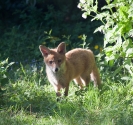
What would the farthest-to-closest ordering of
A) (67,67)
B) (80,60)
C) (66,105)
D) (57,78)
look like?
1. (80,60)
2. (67,67)
3. (57,78)
4. (66,105)

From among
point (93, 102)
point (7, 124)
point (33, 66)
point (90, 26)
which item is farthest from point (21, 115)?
point (90, 26)

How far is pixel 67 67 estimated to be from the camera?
7742mm

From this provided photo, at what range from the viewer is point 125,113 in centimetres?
617

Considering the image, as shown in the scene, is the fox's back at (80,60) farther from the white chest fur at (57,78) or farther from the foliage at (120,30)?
the foliage at (120,30)

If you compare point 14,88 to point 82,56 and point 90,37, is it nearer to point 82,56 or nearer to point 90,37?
point 82,56

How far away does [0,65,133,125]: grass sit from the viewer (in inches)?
240

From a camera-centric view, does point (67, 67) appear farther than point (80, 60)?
No

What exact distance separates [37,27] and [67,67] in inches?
162

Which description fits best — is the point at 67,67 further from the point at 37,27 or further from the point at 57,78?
the point at 37,27

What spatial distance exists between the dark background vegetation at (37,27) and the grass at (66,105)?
2.30 metres

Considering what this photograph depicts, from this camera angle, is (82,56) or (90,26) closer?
(82,56)

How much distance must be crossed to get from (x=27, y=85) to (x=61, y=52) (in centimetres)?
82

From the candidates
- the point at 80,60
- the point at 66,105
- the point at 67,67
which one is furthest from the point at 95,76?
the point at 66,105

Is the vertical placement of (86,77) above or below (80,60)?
below
